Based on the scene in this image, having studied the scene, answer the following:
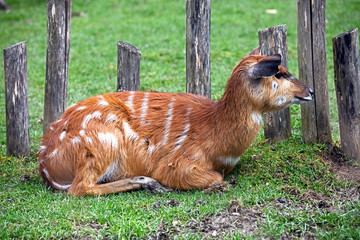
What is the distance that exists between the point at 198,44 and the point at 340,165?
8.28 feet

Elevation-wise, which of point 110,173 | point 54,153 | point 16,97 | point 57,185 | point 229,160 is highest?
point 16,97

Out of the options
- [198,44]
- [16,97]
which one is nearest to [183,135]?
[198,44]

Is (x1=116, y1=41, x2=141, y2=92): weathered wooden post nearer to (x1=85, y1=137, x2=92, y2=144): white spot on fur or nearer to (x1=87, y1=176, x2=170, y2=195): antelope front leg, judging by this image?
(x1=85, y1=137, x2=92, y2=144): white spot on fur

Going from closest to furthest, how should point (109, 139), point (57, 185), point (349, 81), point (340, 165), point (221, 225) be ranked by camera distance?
point (221, 225), point (109, 139), point (57, 185), point (349, 81), point (340, 165)

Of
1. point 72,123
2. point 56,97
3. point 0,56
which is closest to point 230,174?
point 72,123

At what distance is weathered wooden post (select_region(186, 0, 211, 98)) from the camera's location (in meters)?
7.46

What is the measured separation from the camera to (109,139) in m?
6.49

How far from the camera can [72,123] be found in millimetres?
6621

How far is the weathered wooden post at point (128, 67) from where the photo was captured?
764cm

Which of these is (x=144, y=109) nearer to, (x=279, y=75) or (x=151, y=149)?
(x=151, y=149)

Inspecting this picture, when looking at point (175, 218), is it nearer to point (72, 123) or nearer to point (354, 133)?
point (72, 123)

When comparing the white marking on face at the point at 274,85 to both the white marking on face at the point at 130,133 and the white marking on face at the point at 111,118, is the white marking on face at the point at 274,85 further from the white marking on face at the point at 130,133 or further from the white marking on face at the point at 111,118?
the white marking on face at the point at 111,118

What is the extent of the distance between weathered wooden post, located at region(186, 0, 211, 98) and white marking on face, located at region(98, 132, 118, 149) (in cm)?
165

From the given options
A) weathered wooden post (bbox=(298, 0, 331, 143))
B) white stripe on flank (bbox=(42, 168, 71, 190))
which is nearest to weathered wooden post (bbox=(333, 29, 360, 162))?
weathered wooden post (bbox=(298, 0, 331, 143))
